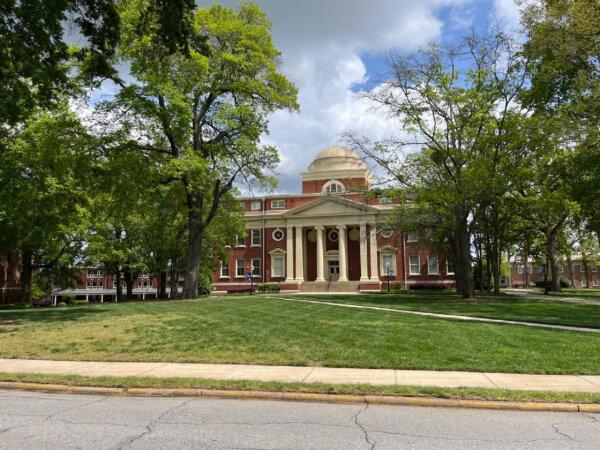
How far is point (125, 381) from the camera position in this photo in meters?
8.53

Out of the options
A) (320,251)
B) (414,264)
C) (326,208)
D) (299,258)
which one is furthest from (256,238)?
(414,264)

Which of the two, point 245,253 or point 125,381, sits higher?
point 245,253

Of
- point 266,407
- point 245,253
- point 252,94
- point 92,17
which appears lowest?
point 266,407

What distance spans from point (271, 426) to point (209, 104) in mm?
27591

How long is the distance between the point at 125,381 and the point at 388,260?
52161 millimetres

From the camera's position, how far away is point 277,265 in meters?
61.4

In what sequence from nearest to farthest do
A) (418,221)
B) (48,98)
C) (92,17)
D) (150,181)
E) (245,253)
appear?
(92,17)
(48,98)
(150,181)
(418,221)
(245,253)

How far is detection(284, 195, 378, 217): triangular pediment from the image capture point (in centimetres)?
5853

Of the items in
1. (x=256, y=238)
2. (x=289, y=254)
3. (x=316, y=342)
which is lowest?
(x=316, y=342)

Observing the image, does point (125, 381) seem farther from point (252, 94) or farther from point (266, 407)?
point (252, 94)

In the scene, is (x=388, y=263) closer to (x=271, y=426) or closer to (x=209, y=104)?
(x=209, y=104)

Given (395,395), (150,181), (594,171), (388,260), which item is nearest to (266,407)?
(395,395)

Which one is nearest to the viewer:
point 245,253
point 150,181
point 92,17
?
point 92,17

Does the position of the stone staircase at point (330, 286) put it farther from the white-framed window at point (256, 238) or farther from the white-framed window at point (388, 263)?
the white-framed window at point (256, 238)
